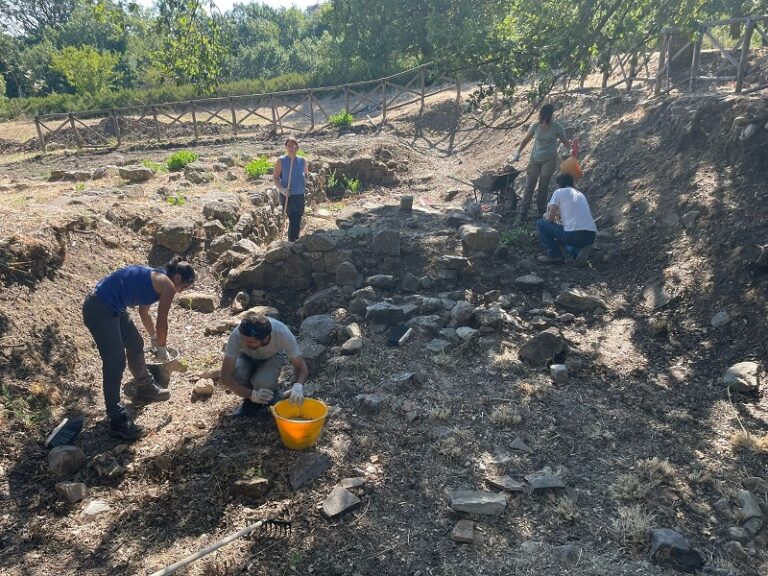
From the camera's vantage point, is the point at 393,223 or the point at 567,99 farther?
Answer: the point at 567,99

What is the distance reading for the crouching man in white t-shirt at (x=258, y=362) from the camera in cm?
400

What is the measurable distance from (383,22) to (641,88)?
17.5 metres

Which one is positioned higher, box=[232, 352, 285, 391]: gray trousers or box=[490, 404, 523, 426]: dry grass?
box=[232, 352, 285, 391]: gray trousers

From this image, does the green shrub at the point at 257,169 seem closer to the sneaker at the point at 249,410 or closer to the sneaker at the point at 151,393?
the sneaker at the point at 151,393

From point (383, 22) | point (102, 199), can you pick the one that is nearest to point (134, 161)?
point (102, 199)

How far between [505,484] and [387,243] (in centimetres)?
414

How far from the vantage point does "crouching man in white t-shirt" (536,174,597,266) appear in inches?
271

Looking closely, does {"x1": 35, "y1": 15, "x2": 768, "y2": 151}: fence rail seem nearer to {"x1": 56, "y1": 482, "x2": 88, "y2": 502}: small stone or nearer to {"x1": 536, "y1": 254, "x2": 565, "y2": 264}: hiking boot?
{"x1": 536, "y1": 254, "x2": 565, "y2": 264}: hiking boot

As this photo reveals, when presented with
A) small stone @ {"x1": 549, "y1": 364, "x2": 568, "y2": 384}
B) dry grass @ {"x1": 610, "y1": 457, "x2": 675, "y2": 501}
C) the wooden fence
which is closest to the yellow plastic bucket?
dry grass @ {"x1": 610, "y1": 457, "x2": 675, "y2": 501}

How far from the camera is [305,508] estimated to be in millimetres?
3605

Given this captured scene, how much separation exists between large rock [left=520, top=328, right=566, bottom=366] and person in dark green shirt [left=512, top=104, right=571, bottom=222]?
354 cm

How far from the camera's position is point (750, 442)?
161 inches

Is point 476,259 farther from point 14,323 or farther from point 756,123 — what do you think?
point 14,323

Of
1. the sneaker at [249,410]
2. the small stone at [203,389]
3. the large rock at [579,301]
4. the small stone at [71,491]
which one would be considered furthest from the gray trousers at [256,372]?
the large rock at [579,301]
